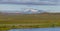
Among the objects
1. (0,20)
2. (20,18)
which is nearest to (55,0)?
(20,18)

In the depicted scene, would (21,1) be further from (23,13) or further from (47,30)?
(47,30)

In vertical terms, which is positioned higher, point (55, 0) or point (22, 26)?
point (55, 0)

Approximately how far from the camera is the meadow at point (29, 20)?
663 millimetres

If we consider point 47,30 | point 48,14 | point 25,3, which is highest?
point 25,3

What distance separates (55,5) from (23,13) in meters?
0.26

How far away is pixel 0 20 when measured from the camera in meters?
0.66

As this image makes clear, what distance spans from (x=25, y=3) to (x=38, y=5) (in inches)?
4.1

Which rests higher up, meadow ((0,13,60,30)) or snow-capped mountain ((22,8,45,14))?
snow-capped mountain ((22,8,45,14))

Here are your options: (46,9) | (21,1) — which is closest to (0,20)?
(21,1)

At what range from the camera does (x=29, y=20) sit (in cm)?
67

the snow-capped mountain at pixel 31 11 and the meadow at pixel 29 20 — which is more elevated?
the snow-capped mountain at pixel 31 11

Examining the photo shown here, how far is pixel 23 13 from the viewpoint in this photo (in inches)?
25.8

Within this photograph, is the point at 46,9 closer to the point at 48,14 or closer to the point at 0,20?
the point at 48,14

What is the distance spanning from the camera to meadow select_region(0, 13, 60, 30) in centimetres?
66
